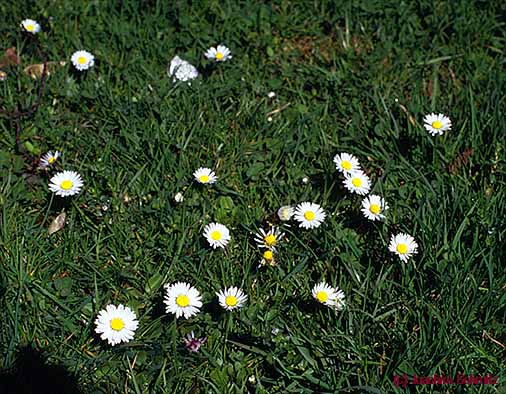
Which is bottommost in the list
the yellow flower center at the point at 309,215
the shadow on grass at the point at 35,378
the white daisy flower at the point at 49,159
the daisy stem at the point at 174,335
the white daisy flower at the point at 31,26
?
the shadow on grass at the point at 35,378

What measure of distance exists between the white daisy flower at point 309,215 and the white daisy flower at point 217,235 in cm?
25

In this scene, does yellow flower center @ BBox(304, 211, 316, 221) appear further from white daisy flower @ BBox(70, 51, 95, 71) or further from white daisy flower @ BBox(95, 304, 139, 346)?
white daisy flower @ BBox(70, 51, 95, 71)

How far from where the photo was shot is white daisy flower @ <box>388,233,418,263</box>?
7.77 feet

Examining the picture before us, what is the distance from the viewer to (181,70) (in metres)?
3.12

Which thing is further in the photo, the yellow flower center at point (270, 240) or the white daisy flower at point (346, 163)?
the white daisy flower at point (346, 163)

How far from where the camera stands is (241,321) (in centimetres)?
225

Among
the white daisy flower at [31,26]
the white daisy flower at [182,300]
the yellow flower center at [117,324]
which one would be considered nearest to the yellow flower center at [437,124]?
the white daisy flower at [182,300]

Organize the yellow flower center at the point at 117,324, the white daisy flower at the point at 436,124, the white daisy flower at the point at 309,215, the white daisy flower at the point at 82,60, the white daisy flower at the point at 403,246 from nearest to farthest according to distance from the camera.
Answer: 1. the yellow flower center at the point at 117,324
2. the white daisy flower at the point at 403,246
3. the white daisy flower at the point at 309,215
4. the white daisy flower at the point at 436,124
5. the white daisy flower at the point at 82,60

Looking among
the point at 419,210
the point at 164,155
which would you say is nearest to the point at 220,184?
the point at 164,155

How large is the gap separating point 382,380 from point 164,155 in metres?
1.16

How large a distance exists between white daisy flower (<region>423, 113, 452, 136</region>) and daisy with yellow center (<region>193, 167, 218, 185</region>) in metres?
0.84

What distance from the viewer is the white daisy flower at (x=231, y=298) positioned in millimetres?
2234

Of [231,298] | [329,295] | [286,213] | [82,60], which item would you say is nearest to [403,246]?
[329,295]

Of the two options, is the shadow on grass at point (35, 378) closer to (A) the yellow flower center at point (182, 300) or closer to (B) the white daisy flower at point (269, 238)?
(A) the yellow flower center at point (182, 300)
